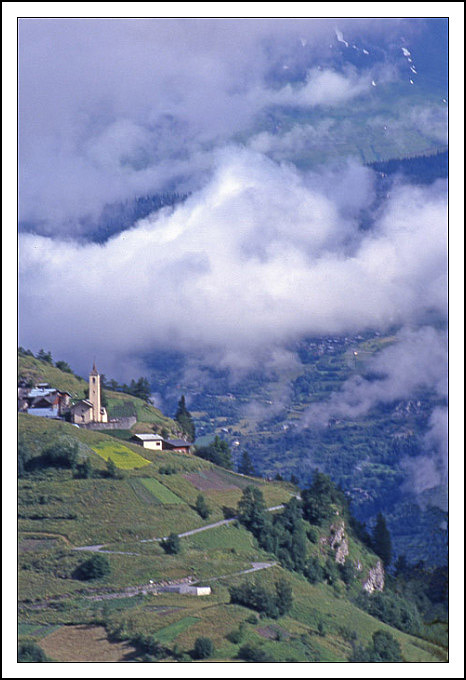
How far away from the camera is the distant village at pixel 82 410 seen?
6100cm

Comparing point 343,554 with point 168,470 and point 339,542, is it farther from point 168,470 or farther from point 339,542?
point 168,470

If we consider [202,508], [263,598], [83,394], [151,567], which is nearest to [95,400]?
[83,394]

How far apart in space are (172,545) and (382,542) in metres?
20.7

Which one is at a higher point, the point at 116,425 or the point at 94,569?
the point at 116,425

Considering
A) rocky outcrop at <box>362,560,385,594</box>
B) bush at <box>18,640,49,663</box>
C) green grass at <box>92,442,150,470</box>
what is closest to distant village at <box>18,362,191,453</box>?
green grass at <box>92,442,150,470</box>

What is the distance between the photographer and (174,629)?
36.7 metres

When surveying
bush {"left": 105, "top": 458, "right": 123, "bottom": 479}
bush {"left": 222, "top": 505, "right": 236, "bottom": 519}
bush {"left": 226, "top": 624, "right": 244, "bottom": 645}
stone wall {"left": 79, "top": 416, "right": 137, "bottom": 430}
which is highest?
stone wall {"left": 79, "top": 416, "right": 137, "bottom": 430}

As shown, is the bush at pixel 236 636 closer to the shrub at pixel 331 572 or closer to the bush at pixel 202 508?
the bush at pixel 202 508

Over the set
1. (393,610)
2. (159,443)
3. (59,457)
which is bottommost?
(393,610)

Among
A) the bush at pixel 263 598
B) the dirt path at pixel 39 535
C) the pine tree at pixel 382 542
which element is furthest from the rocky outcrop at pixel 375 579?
the dirt path at pixel 39 535

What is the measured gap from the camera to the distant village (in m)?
61.0

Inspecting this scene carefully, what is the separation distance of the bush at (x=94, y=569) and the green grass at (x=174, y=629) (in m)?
6.24

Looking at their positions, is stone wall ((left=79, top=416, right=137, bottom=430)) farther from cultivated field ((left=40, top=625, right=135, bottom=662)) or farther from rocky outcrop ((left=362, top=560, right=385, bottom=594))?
cultivated field ((left=40, top=625, right=135, bottom=662))

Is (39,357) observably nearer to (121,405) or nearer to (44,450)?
(121,405)
